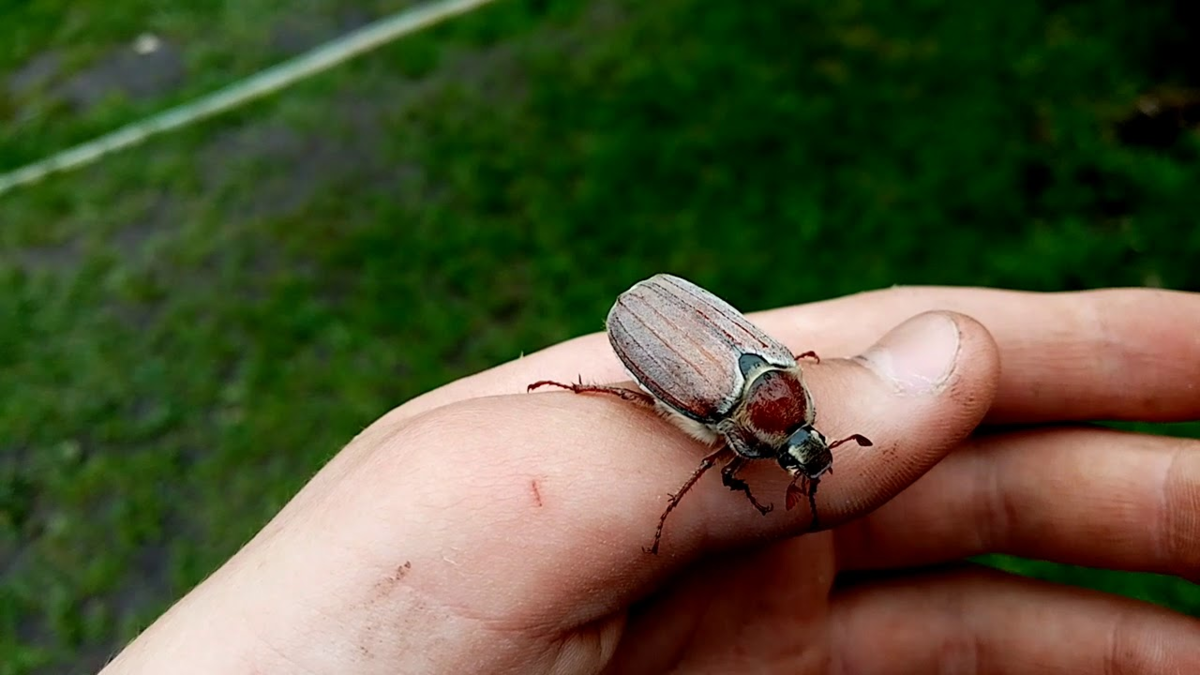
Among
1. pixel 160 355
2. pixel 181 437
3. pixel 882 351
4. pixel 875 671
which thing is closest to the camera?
pixel 882 351

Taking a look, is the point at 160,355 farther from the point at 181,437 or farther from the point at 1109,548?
the point at 1109,548

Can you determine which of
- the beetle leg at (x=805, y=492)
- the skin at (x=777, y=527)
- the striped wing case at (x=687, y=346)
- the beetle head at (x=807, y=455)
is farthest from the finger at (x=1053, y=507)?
the striped wing case at (x=687, y=346)

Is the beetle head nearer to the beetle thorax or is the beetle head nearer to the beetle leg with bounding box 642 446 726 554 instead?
the beetle thorax

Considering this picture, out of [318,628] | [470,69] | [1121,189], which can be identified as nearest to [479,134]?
[470,69]

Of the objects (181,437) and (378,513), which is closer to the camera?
(378,513)

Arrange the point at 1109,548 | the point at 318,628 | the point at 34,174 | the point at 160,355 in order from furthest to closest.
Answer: the point at 34,174 → the point at 160,355 → the point at 1109,548 → the point at 318,628

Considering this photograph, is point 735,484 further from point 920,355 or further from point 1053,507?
point 1053,507

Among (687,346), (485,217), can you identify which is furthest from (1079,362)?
(485,217)

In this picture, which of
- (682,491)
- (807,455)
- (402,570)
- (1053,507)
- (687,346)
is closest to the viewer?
(402,570)
